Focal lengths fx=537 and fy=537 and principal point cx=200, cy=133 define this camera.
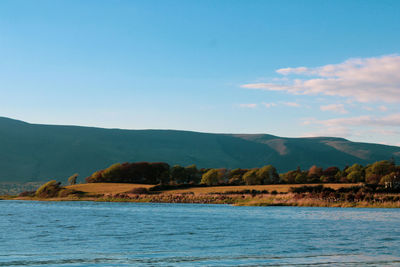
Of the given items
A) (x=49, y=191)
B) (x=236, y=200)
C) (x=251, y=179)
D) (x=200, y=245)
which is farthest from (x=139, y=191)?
(x=200, y=245)

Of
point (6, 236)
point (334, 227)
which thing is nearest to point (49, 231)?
point (6, 236)

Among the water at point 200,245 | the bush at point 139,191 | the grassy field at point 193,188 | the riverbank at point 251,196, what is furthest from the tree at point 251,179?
the water at point 200,245

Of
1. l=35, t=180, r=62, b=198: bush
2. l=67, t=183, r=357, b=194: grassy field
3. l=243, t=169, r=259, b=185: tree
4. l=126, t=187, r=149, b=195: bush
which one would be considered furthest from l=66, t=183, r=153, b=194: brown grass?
l=243, t=169, r=259, b=185: tree

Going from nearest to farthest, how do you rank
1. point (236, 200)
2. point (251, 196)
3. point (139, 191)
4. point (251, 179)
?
point (236, 200) → point (251, 196) → point (139, 191) → point (251, 179)

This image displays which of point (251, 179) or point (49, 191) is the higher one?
point (251, 179)

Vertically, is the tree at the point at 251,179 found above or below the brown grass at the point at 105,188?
above

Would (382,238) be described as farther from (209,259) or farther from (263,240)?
(209,259)

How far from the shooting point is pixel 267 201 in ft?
373

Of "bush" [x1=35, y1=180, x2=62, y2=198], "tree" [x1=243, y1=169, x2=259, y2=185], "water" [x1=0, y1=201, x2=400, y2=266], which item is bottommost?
"bush" [x1=35, y1=180, x2=62, y2=198]

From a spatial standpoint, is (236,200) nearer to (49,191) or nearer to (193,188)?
(193,188)

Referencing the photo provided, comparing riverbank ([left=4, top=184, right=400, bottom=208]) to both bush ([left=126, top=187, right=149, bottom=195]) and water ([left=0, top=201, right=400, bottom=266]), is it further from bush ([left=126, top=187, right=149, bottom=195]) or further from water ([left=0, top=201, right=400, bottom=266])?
water ([left=0, top=201, right=400, bottom=266])

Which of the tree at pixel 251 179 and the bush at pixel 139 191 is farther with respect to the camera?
the tree at pixel 251 179

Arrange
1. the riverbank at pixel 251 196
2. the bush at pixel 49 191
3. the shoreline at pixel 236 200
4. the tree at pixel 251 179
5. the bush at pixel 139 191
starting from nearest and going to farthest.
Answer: the shoreline at pixel 236 200 → the riverbank at pixel 251 196 → the bush at pixel 139 191 → the bush at pixel 49 191 → the tree at pixel 251 179

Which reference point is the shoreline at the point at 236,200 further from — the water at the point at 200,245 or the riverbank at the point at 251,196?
the water at the point at 200,245
